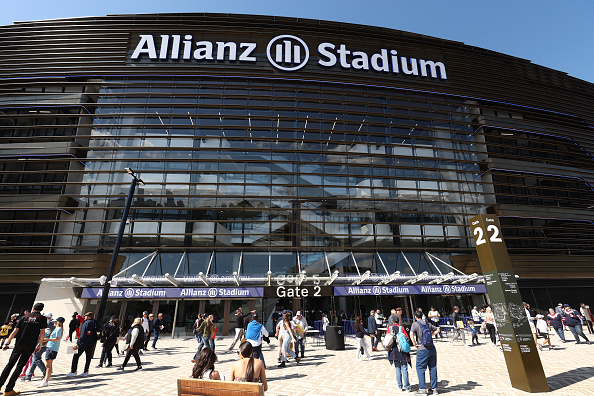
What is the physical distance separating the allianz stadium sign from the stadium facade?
15 centimetres

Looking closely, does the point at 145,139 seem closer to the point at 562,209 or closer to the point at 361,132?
the point at 361,132

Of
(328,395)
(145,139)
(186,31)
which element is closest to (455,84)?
(186,31)

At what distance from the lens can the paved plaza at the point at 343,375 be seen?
24.5 ft

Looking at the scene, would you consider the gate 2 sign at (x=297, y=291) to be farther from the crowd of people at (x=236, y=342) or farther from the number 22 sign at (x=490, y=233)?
the number 22 sign at (x=490, y=233)

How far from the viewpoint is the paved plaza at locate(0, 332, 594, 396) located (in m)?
7.47

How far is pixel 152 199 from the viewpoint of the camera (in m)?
21.8

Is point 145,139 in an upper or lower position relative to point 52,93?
lower

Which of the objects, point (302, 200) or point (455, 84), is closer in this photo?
point (302, 200)

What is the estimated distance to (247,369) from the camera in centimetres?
426

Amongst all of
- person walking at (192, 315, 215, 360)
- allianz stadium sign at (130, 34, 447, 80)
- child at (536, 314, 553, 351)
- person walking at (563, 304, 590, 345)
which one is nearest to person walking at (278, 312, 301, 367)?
person walking at (192, 315, 215, 360)

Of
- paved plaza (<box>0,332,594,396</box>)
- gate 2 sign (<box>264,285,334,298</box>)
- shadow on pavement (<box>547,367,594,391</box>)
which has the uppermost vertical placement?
gate 2 sign (<box>264,285,334,298</box>)

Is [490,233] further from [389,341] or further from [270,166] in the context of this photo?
[270,166]

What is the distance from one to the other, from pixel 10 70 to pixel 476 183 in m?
37.3

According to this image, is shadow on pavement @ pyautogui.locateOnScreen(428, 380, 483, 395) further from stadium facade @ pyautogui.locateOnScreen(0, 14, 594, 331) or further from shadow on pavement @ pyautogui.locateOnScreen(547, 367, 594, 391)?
stadium facade @ pyautogui.locateOnScreen(0, 14, 594, 331)
